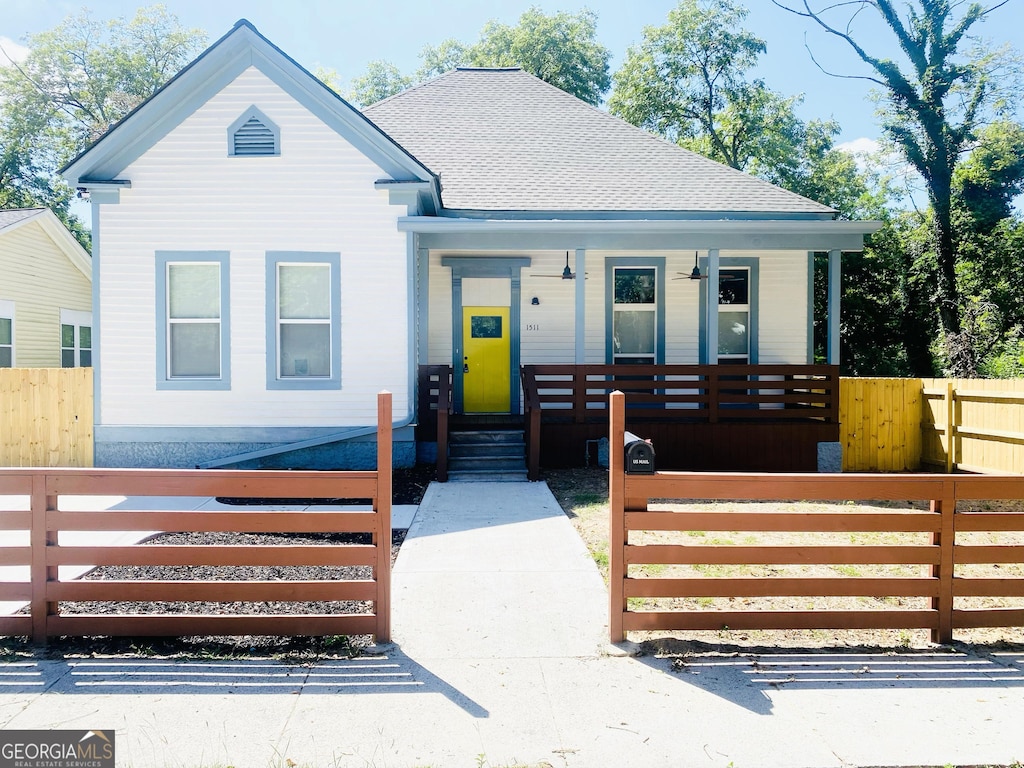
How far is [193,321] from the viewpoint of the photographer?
30.2ft

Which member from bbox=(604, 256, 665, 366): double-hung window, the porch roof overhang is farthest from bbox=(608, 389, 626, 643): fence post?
bbox=(604, 256, 665, 366): double-hung window

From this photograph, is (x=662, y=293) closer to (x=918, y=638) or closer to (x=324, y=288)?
(x=324, y=288)

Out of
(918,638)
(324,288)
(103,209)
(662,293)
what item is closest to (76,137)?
(103,209)

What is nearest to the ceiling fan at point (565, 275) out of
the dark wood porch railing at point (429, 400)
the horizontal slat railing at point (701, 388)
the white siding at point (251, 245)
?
the horizontal slat railing at point (701, 388)

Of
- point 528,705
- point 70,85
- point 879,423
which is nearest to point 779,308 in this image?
point 879,423

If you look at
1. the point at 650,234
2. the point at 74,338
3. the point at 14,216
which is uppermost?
the point at 14,216

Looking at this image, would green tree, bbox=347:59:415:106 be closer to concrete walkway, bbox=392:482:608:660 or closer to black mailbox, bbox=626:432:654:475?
concrete walkway, bbox=392:482:608:660

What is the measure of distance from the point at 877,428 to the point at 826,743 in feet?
31.5

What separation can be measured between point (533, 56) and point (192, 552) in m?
28.7

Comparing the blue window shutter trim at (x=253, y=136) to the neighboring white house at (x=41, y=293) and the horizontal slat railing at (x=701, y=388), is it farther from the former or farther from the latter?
the neighboring white house at (x=41, y=293)

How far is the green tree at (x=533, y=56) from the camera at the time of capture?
27750 mm

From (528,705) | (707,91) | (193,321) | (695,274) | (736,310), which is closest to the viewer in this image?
(528,705)

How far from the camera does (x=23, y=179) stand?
28750 mm

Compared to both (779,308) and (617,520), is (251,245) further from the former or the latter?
(779,308)
